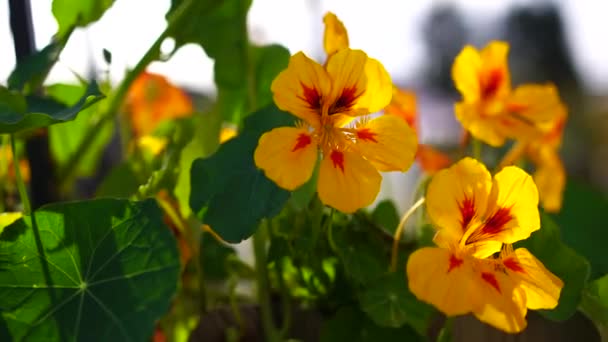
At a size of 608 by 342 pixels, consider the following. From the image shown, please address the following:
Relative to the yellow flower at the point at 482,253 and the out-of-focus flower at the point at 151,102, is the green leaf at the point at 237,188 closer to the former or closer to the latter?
the yellow flower at the point at 482,253

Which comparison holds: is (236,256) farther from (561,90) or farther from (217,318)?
(561,90)

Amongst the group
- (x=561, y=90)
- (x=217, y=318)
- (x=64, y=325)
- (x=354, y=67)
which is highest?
(x=354, y=67)

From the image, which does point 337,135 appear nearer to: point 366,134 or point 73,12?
point 366,134

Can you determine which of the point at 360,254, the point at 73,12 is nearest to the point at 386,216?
the point at 360,254

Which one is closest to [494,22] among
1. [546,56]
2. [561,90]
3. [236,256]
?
[546,56]

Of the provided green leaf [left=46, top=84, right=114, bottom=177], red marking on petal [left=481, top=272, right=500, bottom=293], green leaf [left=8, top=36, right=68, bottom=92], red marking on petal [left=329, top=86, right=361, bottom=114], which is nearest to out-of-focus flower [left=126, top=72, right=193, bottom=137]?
green leaf [left=46, top=84, right=114, bottom=177]

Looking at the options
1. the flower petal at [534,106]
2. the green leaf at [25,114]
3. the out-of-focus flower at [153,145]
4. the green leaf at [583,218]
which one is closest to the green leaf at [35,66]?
the green leaf at [25,114]
